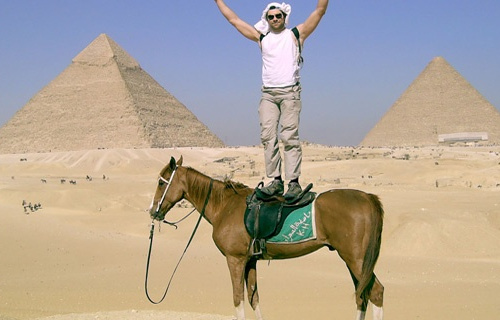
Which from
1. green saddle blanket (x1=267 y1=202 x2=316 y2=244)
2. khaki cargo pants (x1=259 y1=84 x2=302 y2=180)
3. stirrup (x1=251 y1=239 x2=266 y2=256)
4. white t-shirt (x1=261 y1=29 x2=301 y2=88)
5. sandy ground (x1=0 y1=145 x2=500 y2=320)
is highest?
white t-shirt (x1=261 y1=29 x2=301 y2=88)

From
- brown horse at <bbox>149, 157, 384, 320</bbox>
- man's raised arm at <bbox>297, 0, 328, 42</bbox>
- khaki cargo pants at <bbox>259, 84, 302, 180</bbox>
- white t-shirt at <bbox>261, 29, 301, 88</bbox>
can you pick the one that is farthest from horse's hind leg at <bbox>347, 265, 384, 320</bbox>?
man's raised arm at <bbox>297, 0, 328, 42</bbox>

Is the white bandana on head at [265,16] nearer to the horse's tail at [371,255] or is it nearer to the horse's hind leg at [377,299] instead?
the horse's tail at [371,255]

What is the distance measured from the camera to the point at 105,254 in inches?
533

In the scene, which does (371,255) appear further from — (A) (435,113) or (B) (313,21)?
(A) (435,113)

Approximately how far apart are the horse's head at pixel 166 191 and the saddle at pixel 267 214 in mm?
775

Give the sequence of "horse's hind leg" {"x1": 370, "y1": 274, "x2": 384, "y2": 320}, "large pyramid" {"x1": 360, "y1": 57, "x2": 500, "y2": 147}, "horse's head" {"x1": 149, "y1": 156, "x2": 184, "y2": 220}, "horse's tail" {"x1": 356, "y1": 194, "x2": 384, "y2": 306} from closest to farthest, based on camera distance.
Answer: "horse's tail" {"x1": 356, "y1": 194, "x2": 384, "y2": 306} → "horse's hind leg" {"x1": 370, "y1": 274, "x2": 384, "y2": 320} → "horse's head" {"x1": 149, "y1": 156, "x2": 184, "y2": 220} → "large pyramid" {"x1": 360, "y1": 57, "x2": 500, "y2": 147}

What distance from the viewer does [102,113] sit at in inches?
5157

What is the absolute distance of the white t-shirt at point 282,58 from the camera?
237 inches

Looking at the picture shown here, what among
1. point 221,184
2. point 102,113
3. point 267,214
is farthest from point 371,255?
point 102,113

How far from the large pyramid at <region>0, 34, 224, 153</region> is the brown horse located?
107 metres

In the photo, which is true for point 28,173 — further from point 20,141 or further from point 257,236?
point 20,141

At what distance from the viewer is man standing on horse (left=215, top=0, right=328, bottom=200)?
603 centimetres

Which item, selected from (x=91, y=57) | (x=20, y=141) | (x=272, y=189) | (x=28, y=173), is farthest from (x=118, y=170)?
(x=91, y=57)

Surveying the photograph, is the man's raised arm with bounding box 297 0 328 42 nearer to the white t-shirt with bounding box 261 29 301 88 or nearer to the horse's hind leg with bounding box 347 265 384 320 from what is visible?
the white t-shirt with bounding box 261 29 301 88
